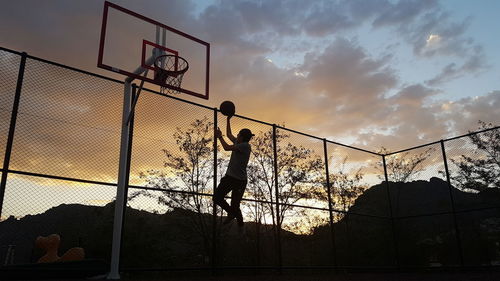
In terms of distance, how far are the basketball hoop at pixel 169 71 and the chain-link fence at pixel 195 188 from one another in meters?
0.89

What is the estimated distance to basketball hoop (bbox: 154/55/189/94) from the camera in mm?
6290

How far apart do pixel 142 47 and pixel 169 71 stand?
547 mm

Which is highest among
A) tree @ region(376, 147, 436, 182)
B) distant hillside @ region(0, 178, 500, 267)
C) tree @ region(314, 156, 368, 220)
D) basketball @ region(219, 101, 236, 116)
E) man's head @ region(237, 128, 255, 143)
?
tree @ region(376, 147, 436, 182)

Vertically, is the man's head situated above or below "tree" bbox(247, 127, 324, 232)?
below

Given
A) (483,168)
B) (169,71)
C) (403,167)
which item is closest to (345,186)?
(403,167)

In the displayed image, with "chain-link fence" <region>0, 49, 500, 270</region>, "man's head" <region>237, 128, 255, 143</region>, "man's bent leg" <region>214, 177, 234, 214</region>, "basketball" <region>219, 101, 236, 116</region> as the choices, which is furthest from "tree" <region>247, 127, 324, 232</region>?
"man's bent leg" <region>214, 177, 234, 214</region>

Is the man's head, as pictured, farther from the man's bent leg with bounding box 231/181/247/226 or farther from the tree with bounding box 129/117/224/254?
Answer: the tree with bounding box 129/117/224/254

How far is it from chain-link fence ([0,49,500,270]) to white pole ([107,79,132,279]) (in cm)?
45

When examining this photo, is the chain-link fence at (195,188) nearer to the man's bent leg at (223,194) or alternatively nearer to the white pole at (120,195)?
the white pole at (120,195)

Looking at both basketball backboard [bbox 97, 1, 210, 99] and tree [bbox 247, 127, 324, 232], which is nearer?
basketball backboard [bbox 97, 1, 210, 99]

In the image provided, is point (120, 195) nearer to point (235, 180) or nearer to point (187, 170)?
point (235, 180)

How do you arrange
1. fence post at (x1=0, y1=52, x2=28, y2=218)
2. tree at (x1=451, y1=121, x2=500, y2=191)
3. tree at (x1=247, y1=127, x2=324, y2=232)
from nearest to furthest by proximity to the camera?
fence post at (x1=0, y1=52, x2=28, y2=218) < tree at (x1=247, y1=127, x2=324, y2=232) < tree at (x1=451, y1=121, x2=500, y2=191)

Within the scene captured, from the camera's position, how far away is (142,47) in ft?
20.7

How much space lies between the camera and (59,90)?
6070 mm
